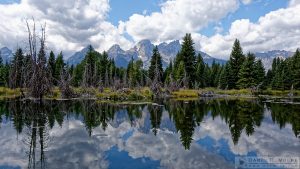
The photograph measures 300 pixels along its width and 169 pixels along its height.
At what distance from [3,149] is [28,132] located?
3289 millimetres

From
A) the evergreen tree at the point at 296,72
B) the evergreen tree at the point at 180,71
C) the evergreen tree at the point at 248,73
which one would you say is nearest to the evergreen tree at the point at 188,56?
the evergreen tree at the point at 180,71

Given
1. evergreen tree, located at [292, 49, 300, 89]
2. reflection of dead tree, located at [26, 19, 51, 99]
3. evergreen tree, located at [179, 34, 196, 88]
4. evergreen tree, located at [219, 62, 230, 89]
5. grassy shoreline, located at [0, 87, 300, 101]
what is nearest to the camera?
reflection of dead tree, located at [26, 19, 51, 99]

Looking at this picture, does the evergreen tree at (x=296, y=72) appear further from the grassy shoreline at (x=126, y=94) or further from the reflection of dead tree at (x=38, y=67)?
the reflection of dead tree at (x=38, y=67)

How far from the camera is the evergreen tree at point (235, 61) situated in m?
79.6

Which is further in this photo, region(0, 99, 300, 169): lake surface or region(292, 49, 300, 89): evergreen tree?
region(292, 49, 300, 89): evergreen tree


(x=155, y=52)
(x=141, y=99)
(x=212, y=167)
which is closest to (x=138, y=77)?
(x=155, y=52)

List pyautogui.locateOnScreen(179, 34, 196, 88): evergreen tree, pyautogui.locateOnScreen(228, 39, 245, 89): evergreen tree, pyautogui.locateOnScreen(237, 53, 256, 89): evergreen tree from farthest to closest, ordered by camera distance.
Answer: pyautogui.locateOnScreen(228, 39, 245, 89): evergreen tree < pyautogui.locateOnScreen(179, 34, 196, 88): evergreen tree < pyautogui.locateOnScreen(237, 53, 256, 89): evergreen tree

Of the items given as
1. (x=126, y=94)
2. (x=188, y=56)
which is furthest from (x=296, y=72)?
(x=126, y=94)

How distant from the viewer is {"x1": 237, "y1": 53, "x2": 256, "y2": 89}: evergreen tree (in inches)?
2832

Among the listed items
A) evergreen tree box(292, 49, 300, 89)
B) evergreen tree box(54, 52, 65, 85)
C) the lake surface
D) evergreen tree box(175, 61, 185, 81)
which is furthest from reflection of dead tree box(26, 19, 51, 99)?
evergreen tree box(292, 49, 300, 89)

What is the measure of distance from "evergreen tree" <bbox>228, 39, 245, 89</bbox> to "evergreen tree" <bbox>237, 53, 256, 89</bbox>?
5.58 meters

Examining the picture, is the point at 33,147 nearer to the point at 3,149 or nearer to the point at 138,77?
the point at 3,149

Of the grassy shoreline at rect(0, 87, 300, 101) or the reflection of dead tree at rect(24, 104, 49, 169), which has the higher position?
the grassy shoreline at rect(0, 87, 300, 101)

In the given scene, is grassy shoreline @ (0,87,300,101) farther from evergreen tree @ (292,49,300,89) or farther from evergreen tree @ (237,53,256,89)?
evergreen tree @ (292,49,300,89)
